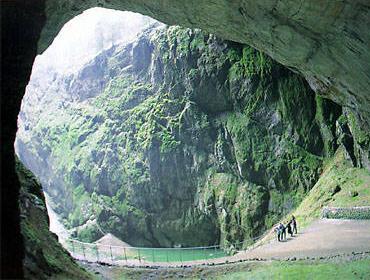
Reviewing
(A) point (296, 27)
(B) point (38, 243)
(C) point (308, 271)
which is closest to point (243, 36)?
(A) point (296, 27)

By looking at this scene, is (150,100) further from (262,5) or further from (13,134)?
(13,134)

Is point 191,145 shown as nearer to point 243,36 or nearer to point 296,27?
point 243,36

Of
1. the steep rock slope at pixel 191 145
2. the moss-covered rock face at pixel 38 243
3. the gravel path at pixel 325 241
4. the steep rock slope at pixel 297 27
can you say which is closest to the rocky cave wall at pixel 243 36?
the steep rock slope at pixel 297 27

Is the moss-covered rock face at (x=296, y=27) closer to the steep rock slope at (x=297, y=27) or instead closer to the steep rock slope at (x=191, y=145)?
the steep rock slope at (x=297, y=27)

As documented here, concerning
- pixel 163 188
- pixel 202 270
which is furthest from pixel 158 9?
pixel 163 188

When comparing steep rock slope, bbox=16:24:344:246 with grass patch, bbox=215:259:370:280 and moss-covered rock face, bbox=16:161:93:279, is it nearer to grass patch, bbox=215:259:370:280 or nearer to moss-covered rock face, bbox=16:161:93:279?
grass patch, bbox=215:259:370:280

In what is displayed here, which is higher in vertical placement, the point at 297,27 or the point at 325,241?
the point at 297,27

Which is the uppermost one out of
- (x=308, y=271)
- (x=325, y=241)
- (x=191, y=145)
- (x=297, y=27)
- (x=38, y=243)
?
(x=191, y=145)

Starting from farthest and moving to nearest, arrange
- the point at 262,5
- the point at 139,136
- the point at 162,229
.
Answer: the point at 139,136, the point at 162,229, the point at 262,5
